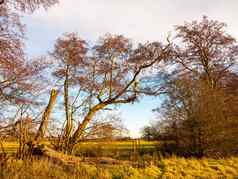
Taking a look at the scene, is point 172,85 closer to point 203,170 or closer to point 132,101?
point 132,101

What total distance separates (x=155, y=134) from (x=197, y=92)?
3.79 metres

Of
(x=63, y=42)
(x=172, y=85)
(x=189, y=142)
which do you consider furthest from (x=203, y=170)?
(x=63, y=42)

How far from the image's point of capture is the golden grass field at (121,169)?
6742 mm

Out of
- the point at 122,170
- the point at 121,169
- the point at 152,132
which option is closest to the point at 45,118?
the point at 121,169

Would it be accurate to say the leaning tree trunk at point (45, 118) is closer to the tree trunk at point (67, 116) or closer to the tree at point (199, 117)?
the tree trunk at point (67, 116)

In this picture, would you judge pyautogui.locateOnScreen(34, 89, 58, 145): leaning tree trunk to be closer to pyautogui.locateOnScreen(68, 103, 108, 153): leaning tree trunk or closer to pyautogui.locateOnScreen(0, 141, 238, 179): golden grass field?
pyautogui.locateOnScreen(0, 141, 238, 179): golden grass field

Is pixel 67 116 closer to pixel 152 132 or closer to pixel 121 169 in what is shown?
pixel 152 132

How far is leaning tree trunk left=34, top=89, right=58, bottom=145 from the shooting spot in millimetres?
12962

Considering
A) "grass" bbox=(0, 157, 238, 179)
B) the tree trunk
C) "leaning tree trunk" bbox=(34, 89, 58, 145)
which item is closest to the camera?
"grass" bbox=(0, 157, 238, 179)

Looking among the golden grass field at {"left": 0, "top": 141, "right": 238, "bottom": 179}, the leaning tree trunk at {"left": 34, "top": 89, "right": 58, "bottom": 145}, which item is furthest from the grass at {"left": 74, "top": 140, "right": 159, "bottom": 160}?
the leaning tree trunk at {"left": 34, "top": 89, "right": 58, "bottom": 145}

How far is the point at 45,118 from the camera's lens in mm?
13445

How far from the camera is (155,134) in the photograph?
18250mm

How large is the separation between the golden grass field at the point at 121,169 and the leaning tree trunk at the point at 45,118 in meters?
1.96

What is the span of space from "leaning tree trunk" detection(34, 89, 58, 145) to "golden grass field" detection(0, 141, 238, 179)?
77.3 inches
